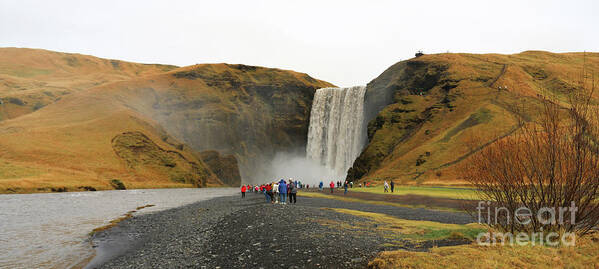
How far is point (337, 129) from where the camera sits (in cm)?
9988

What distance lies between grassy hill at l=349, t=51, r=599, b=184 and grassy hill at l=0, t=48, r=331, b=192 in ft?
159

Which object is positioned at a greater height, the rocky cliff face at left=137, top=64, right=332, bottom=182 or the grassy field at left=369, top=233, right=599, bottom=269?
the rocky cliff face at left=137, top=64, right=332, bottom=182

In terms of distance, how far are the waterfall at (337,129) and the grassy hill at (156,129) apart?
22097 mm

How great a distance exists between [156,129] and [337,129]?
5844cm

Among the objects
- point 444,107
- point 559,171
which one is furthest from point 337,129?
point 559,171

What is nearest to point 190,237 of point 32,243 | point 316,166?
point 32,243

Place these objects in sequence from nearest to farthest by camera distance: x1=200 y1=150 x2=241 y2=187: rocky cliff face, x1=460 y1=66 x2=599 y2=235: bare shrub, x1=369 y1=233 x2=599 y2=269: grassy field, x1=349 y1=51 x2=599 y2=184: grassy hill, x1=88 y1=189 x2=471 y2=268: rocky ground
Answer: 1. x1=369 y1=233 x2=599 y2=269: grassy field
2. x1=460 y1=66 x2=599 y2=235: bare shrub
3. x1=88 y1=189 x2=471 y2=268: rocky ground
4. x1=349 y1=51 x2=599 y2=184: grassy hill
5. x1=200 y1=150 x2=241 y2=187: rocky cliff face

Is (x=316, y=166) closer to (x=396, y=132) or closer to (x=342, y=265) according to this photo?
(x=396, y=132)

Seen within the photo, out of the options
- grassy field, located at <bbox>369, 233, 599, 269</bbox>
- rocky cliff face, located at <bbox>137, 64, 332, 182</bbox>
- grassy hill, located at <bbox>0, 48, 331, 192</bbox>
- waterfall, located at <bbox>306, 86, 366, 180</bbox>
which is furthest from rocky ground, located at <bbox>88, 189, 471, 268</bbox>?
rocky cliff face, located at <bbox>137, 64, 332, 182</bbox>

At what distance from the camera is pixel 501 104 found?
70.1 metres

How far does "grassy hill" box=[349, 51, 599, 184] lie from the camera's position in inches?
2480

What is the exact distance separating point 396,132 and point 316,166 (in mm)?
32060

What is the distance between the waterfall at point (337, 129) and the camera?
313ft

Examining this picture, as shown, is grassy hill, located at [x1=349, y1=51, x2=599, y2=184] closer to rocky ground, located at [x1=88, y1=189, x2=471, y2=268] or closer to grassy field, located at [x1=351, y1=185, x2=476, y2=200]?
grassy field, located at [x1=351, y1=185, x2=476, y2=200]
